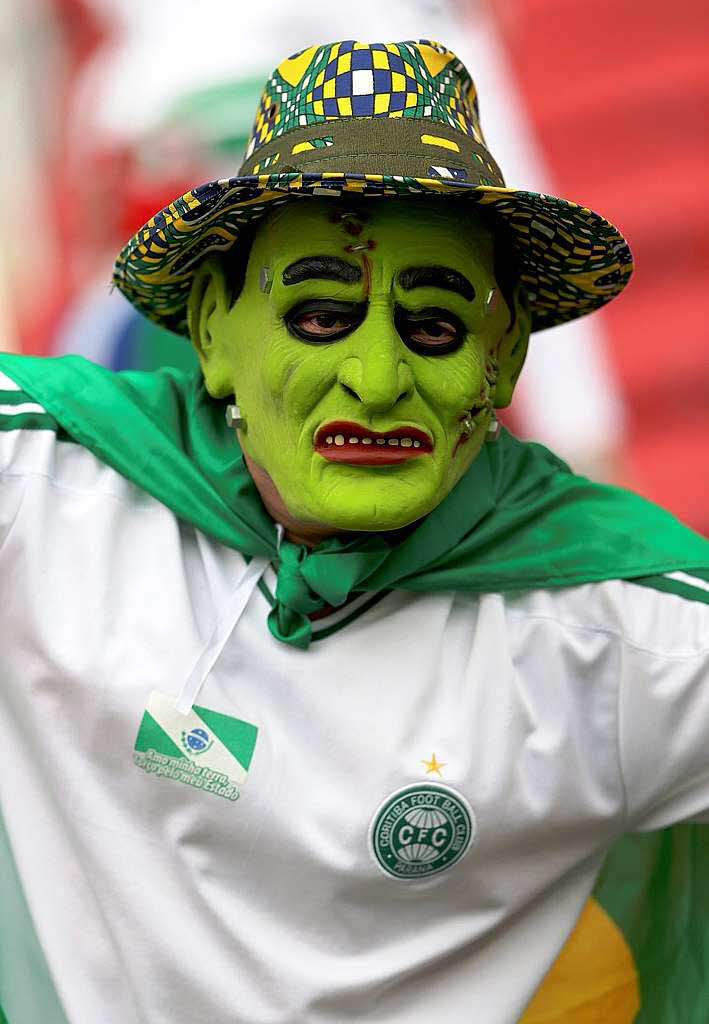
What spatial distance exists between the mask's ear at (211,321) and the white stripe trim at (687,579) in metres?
0.59

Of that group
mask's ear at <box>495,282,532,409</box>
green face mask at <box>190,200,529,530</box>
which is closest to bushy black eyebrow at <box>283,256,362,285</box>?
green face mask at <box>190,200,529,530</box>

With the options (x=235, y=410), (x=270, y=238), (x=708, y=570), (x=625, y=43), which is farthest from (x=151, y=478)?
(x=625, y=43)

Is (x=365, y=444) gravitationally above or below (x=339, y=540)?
above

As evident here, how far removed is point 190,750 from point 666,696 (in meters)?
0.57

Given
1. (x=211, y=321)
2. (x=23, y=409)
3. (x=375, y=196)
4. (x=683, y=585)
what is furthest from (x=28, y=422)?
(x=683, y=585)

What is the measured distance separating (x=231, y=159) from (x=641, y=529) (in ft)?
4.34

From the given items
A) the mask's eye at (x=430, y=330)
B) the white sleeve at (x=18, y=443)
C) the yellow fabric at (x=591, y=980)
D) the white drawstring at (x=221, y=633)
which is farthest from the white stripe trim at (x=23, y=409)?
the yellow fabric at (x=591, y=980)

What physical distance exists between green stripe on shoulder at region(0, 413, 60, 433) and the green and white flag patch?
1.15 ft

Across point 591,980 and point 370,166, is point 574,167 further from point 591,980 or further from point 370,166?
point 591,980

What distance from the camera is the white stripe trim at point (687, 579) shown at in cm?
158

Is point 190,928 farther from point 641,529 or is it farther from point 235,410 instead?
point 641,529

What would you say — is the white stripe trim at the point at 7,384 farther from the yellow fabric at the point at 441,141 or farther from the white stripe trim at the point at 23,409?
the yellow fabric at the point at 441,141

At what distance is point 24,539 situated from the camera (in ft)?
4.84

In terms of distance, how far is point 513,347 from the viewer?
5.19 ft
